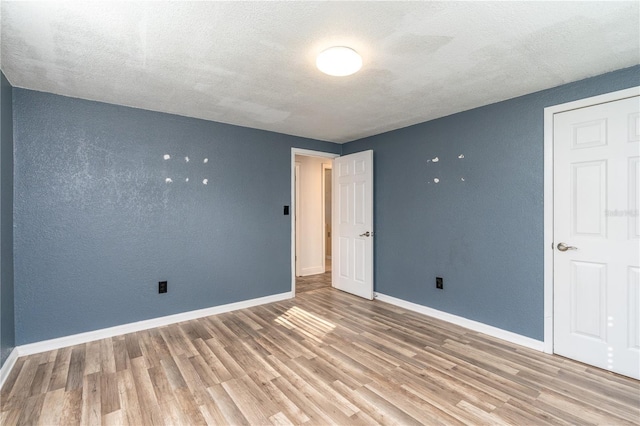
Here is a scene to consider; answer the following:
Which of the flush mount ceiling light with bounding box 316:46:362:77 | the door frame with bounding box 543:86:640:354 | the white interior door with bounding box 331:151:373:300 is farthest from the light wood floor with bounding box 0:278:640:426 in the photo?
the flush mount ceiling light with bounding box 316:46:362:77

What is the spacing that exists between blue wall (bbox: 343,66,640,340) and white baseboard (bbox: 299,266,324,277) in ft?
6.08

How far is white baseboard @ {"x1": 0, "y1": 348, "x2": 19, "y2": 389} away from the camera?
86.2 inches

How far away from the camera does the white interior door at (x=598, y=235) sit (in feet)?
7.36

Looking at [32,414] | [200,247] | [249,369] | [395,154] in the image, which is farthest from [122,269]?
[395,154]

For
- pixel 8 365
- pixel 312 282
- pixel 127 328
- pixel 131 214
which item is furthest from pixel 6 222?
pixel 312 282

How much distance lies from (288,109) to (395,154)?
161 cm

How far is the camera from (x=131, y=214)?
10.2ft

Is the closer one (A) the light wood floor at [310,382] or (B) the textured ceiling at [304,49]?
(B) the textured ceiling at [304,49]

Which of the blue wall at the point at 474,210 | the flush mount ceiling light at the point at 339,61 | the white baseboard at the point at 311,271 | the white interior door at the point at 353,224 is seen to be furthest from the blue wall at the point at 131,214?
the flush mount ceiling light at the point at 339,61

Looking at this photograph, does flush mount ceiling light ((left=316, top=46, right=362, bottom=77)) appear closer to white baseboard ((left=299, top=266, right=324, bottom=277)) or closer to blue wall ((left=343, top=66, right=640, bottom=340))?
blue wall ((left=343, top=66, right=640, bottom=340))

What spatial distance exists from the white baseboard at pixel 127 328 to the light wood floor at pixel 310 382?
0.11m

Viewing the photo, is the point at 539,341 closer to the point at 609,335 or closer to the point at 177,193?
the point at 609,335

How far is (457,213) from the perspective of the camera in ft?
10.9

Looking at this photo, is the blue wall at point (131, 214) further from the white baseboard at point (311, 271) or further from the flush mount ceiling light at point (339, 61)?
the flush mount ceiling light at point (339, 61)
